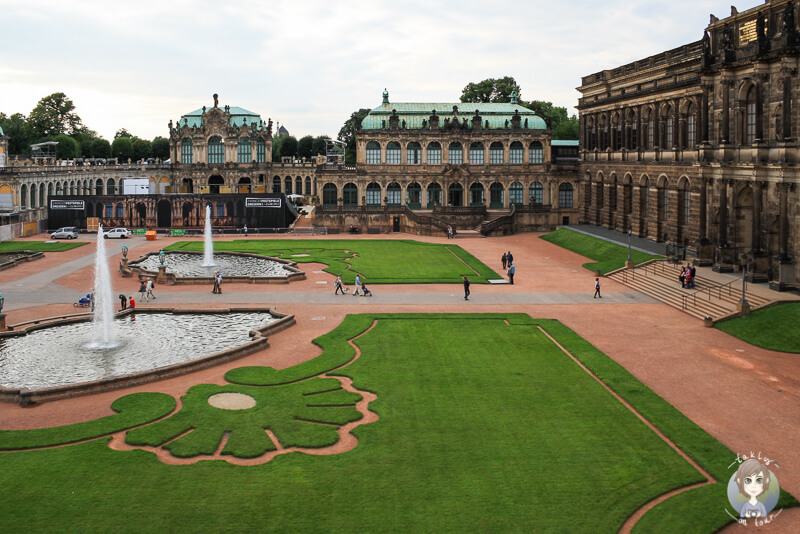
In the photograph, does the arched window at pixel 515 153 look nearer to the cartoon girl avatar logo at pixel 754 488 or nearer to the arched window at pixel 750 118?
the arched window at pixel 750 118

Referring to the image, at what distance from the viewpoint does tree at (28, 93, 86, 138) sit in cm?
16888

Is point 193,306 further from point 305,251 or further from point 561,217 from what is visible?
point 561,217

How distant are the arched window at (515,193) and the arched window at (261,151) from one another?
49.6 metres

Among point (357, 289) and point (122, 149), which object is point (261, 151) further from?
point (357, 289)

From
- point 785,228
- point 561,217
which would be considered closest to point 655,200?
point 785,228

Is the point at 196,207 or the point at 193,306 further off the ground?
the point at 196,207

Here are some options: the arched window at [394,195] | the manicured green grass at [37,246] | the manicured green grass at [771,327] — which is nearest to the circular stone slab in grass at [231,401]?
the manicured green grass at [771,327]

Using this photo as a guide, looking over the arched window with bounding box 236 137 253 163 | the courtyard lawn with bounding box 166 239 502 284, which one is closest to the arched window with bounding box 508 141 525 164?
the courtyard lawn with bounding box 166 239 502 284

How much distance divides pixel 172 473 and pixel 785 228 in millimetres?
44627

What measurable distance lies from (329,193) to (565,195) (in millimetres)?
34640

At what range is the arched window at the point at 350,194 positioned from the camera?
375 feet

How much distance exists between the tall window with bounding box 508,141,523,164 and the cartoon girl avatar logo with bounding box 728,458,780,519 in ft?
314

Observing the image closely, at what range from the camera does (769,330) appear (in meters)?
44.4

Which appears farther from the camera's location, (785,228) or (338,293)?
(338,293)
